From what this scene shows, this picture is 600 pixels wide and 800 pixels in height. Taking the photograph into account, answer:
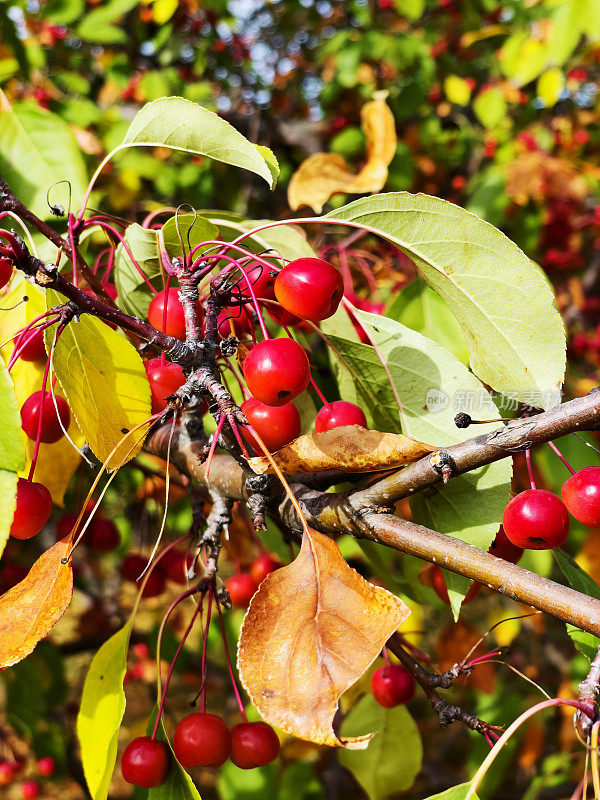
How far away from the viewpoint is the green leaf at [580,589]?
824 millimetres

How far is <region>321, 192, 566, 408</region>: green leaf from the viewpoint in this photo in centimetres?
73

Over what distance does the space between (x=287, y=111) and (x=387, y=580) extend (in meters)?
3.64

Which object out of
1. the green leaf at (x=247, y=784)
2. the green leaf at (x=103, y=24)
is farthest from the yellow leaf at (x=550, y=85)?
the green leaf at (x=247, y=784)

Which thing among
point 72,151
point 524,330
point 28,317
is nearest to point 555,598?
point 524,330

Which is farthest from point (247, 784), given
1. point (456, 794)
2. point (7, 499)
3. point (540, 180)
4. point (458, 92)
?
point (458, 92)

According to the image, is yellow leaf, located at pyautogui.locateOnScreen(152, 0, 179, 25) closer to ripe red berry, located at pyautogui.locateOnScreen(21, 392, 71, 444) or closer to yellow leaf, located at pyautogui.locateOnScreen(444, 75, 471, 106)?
yellow leaf, located at pyautogui.locateOnScreen(444, 75, 471, 106)

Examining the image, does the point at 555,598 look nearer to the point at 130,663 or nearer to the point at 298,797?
the point at 298,797

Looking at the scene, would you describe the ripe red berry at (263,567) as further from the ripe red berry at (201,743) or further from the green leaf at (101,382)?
the green leaf at (101,382)

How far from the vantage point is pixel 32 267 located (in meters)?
0.69

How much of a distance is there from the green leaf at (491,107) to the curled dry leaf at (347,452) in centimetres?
295

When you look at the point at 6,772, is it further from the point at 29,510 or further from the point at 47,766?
the point at 29,510

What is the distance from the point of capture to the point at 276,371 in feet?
2.26

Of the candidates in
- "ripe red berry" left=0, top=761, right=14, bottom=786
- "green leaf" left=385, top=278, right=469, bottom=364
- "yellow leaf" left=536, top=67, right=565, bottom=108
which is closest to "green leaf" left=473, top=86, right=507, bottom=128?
"yellow leaf" left=536, top=67, right=565, bottom=108

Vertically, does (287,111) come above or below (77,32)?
below
